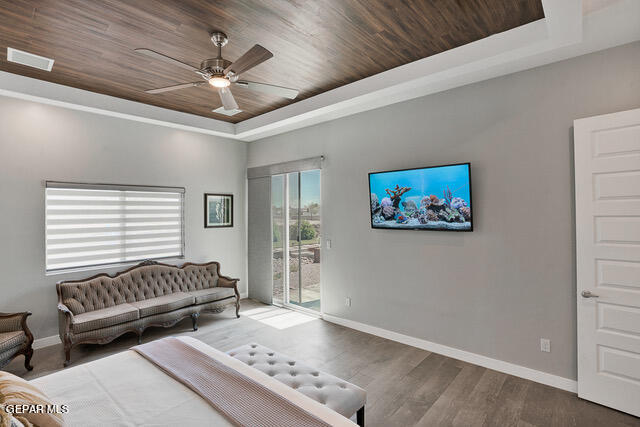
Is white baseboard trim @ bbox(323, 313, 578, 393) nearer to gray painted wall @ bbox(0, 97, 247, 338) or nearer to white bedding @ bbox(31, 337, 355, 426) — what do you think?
white bedding @ bbox(31, 337, 355, 426)

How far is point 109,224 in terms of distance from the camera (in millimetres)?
4320

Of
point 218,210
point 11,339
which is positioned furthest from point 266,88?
point 11,339

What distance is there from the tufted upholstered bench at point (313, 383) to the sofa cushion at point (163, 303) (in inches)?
75.4

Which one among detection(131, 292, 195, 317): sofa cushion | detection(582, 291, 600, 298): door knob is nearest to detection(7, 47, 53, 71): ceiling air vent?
detection(131, 292, 195, 317): sofa cushion

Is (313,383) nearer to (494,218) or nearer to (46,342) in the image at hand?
(494,218)

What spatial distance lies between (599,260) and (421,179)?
1627 mm

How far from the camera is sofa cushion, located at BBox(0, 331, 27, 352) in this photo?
A: 2.91 m

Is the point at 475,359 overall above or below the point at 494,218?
below

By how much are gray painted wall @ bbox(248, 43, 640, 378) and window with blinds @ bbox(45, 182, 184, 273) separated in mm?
2781

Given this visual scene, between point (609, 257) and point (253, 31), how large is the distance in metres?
3.25

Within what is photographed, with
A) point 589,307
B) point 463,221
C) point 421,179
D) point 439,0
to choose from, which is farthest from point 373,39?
point 589,307

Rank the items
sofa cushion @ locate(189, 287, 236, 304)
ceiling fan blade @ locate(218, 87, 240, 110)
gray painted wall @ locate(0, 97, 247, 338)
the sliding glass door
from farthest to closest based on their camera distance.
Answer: the sliding glass door, sofa cushion @ locate(189, 287, 236, 304), gray painted wall @ locate(0, 97, 247, 338), ceiling fan blade @ locate(218, 87, 240, 110)

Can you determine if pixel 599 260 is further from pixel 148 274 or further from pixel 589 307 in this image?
pixel 148 274

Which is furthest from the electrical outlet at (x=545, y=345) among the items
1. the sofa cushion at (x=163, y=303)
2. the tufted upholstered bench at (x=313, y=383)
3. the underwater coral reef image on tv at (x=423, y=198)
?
the sofa cushion at (x=163, y=303)
